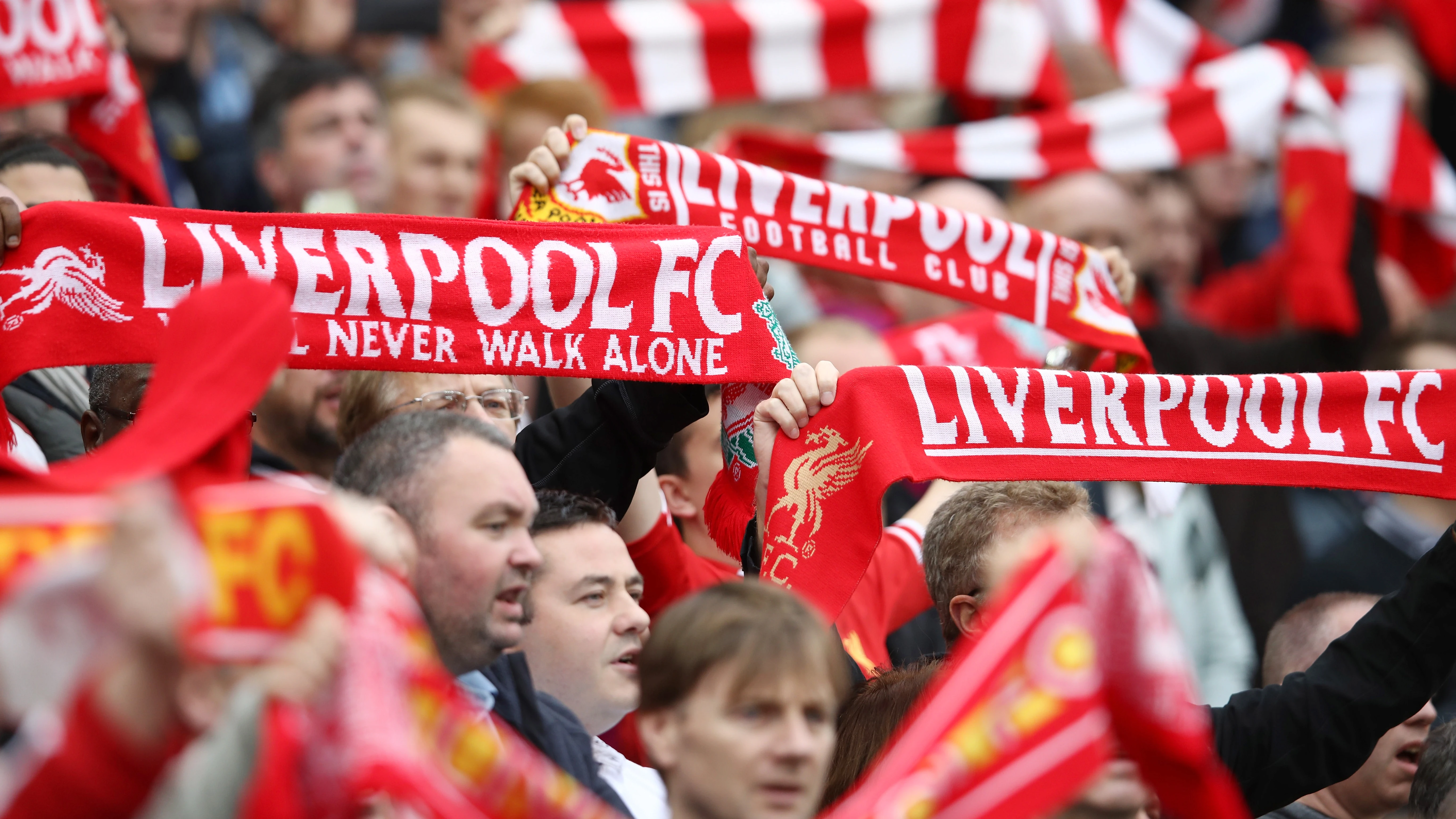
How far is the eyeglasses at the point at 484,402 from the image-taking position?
359cm

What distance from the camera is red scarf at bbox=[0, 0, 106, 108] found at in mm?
4523

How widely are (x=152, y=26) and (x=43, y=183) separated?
222cm

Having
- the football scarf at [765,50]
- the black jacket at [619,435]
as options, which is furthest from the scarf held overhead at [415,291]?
the football scarf at [765,50]

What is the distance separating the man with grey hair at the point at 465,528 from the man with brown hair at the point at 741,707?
341mm

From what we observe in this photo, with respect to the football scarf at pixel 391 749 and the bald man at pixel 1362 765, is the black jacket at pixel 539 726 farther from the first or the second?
the bald man at pixel 1362 765

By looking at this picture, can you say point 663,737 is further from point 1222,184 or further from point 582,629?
point 1222,184

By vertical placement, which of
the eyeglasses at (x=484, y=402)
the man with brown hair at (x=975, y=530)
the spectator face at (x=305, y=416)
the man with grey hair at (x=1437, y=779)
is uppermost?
the spectator face at (x=305, y=416)

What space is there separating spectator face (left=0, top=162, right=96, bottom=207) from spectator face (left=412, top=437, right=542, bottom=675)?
1.46m

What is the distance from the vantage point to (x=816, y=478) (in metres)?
3.39

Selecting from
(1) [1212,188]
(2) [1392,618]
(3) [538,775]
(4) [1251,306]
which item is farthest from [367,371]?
(1) [1212,188]

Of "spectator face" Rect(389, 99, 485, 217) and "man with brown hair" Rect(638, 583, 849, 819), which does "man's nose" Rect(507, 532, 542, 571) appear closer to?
"man with brown hair" Rect(638, 583, 849, 819)

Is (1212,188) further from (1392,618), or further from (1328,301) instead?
(1392,618)

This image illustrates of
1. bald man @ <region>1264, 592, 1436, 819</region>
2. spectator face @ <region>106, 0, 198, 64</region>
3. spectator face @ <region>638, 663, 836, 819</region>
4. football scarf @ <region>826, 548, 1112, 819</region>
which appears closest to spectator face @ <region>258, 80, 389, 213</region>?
spectator face @ <region>106, 0, 198, 64</region>

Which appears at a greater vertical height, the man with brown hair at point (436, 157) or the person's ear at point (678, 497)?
the man with brown hair at point (436, 157)
